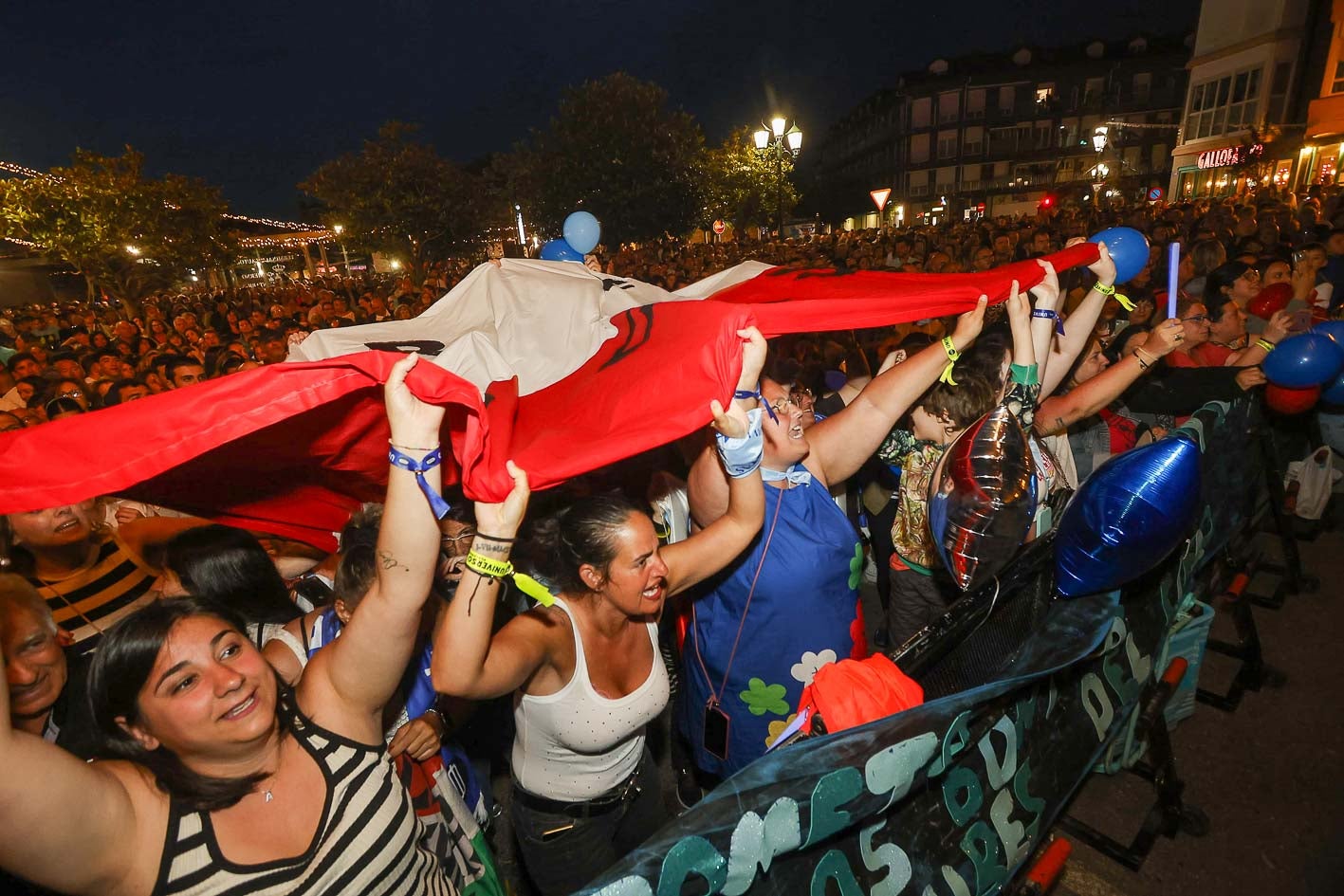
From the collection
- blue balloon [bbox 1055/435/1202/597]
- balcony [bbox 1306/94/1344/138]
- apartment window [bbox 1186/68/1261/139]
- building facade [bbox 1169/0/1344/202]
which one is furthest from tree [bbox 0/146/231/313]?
apartment window [bbox 1186/68/1261/139]

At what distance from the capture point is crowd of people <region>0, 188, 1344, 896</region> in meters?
1.50

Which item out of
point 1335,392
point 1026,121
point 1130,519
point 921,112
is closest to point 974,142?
point 1026,121

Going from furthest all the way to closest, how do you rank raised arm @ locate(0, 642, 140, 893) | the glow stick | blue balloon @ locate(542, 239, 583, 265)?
blue balloon @ locate(542, 239, 583, 265)
the glow stick
raised arm @ locate(0, 642, 140, 893)

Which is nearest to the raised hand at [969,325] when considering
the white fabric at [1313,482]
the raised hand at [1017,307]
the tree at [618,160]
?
the raised hand at [1017,307]

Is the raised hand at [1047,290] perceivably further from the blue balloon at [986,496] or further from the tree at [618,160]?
the tree at [618,160]

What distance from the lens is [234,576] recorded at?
2430mm

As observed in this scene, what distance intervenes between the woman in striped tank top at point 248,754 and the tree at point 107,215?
3285 cm

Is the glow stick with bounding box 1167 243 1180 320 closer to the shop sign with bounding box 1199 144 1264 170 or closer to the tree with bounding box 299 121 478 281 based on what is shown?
the tree with bounding box 299 121 478 281

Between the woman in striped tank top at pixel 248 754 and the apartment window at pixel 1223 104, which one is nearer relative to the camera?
the woman in striped tank top at pixel 248 754

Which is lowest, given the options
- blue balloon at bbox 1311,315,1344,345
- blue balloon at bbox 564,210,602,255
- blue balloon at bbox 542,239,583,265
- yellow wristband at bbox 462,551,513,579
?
blue balloon at bbox 1311,315,1344,345

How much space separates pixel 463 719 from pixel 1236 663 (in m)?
4.53

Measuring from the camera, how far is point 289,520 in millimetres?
2432

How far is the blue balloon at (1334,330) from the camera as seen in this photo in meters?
3.88

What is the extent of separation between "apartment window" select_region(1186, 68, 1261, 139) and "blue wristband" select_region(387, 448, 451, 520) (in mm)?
37321
